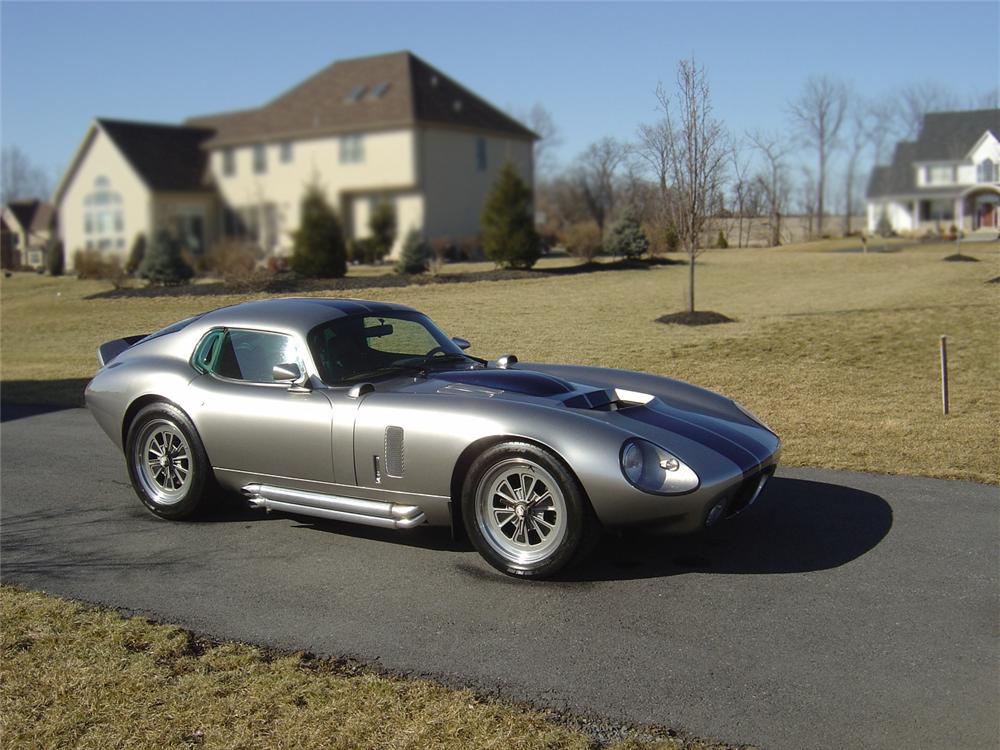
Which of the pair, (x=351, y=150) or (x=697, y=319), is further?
(x=697, y=319)

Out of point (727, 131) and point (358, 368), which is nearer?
point (358, 368)

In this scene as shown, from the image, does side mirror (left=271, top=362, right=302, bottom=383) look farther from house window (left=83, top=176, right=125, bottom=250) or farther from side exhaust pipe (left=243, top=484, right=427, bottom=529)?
house window (left=83, top=176, right=125, bottom=250)

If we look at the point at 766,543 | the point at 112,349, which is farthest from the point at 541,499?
the point at 112,349

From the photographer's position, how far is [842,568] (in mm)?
4922

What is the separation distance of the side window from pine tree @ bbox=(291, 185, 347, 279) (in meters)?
2.36

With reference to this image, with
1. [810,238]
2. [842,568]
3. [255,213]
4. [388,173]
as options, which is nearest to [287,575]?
[842,568]

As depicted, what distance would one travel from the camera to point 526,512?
4.85 m

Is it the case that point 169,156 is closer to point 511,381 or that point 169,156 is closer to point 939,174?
point 511,381

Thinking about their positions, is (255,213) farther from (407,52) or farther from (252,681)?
(252,681)

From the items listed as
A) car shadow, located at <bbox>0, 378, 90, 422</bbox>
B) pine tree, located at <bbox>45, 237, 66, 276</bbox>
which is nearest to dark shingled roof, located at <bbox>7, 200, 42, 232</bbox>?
pine tree, located at <bbox>45, 237, 66, 276</bbox>

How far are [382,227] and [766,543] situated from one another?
503 centimetres

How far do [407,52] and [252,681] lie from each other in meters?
9.06

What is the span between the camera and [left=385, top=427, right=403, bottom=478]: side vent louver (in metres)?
5.15

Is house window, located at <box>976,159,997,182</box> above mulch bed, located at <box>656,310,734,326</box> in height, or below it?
above
